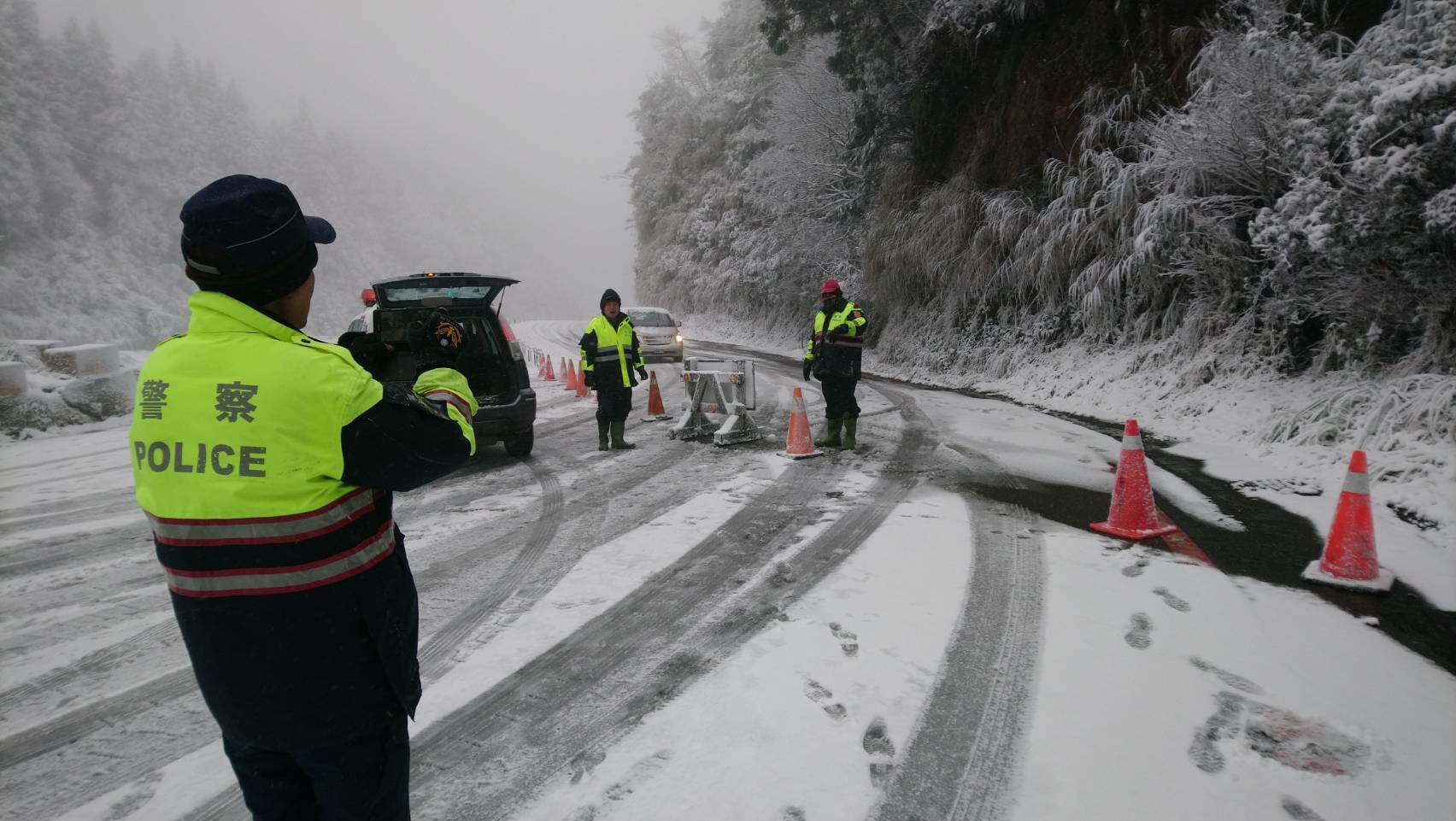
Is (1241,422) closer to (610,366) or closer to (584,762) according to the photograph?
(610,366)

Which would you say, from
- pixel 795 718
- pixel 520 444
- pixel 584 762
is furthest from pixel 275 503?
pixel 520 444

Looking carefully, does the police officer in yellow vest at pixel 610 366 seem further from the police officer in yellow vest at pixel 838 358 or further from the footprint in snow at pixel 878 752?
the footprint in snow at pixel 878 752

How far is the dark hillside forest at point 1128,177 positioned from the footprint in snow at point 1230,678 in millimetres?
4785

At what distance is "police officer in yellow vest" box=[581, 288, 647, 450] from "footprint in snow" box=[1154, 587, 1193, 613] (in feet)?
17.6

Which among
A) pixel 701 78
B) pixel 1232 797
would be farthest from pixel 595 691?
pixel 701 78

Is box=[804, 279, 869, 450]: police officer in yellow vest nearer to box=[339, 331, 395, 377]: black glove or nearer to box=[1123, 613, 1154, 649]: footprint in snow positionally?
box=[1123, 613, 1154, 649]: footprint in snow

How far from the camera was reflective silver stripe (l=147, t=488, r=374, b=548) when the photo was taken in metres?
1.38

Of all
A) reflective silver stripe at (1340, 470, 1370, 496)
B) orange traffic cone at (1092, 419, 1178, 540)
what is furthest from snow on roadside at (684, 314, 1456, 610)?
orange traffic cone at (1092, 419, 1178, 540)

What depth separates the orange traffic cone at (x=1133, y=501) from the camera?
480 cm

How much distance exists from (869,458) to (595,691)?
4664mm

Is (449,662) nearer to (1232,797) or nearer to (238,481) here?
(238,481)

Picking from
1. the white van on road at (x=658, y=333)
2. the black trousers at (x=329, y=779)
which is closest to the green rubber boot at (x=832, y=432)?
the black trousers at (x=329, y=779)

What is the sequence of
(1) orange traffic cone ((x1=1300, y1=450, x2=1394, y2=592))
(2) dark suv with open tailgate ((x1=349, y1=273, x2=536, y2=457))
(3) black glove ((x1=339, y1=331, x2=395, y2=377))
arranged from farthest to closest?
(2) dark suv with open tailgate ((x1=349, y1=273, x2=536, y2=457))
(1) orange traffic cone ((x1=1300, y1=450, x2=1394, y2=592))
(3) black glove ((x1=339, y1=331, x2=395, y2=377))

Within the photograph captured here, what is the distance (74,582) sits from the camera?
14.8 ft
